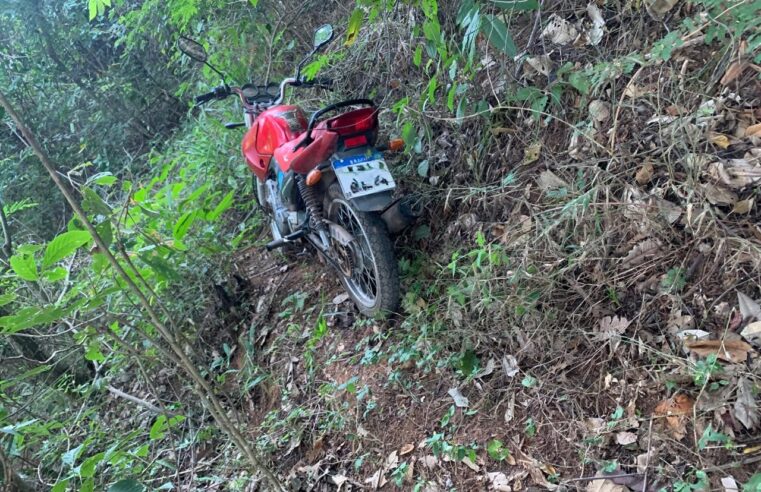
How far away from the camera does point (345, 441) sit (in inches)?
111

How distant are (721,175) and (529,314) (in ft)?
3.24

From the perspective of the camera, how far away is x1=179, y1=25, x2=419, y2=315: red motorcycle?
3064 mm

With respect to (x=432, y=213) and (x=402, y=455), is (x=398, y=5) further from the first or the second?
(x=402, y=455)

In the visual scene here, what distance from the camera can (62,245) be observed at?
172 cm

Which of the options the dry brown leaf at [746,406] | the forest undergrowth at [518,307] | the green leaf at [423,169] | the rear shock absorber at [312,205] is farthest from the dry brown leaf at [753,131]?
the rear shock absorber at [312,205]

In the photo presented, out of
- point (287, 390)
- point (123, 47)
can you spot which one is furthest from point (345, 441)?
point (123, 47)

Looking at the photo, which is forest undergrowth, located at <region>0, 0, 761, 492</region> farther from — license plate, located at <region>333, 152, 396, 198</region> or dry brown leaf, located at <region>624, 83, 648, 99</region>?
license plate, located at <region>333, 152, 396, 198</region>

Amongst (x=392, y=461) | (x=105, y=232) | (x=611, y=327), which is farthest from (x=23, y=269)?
(x=611, y=327)

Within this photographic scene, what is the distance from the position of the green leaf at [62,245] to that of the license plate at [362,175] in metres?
1.53

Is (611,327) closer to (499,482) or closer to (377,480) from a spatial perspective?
(499,482)

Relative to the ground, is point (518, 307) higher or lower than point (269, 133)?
lower

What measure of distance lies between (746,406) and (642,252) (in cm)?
73

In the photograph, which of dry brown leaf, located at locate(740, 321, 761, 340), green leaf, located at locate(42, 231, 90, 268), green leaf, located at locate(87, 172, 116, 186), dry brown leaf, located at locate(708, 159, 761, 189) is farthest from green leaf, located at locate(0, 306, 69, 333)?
dry brown leaf, located at locate(708, 159, 761, 189)

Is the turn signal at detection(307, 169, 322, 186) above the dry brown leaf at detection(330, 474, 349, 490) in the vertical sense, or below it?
above
